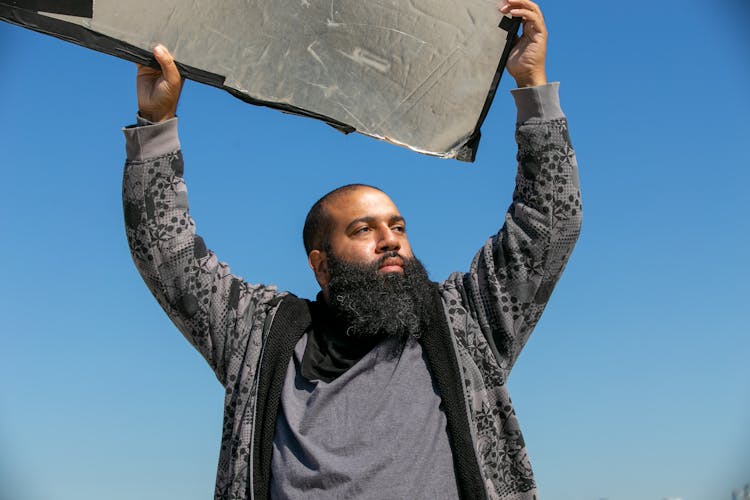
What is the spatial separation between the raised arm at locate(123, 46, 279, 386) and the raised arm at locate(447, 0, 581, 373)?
87cm

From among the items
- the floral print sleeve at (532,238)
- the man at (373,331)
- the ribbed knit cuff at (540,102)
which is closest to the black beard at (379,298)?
the man at (373,331)

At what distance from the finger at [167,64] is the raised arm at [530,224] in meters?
1.23

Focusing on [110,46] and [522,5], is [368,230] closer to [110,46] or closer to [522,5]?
[522,5]

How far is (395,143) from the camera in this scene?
9.53ft

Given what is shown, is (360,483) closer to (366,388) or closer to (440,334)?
(366,388)

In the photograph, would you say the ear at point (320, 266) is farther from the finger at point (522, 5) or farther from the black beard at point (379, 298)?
the finger at point (522, 5)

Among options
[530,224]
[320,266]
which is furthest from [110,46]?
[530,224]

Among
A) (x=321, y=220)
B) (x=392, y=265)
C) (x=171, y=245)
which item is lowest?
(x=392, y=265)

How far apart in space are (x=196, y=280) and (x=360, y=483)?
98cm

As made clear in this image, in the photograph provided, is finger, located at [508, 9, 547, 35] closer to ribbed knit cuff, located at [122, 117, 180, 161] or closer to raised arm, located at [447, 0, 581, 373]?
raised arm, located at [447, 0, 581, 373]

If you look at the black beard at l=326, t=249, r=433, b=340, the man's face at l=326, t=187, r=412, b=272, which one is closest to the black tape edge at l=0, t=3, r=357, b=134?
the man's face at l=326, t=187, r=412, b=272

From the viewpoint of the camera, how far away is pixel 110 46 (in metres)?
2.76

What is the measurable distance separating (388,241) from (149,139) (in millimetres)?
980

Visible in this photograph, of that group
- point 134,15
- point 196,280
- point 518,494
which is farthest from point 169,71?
point 518,494
